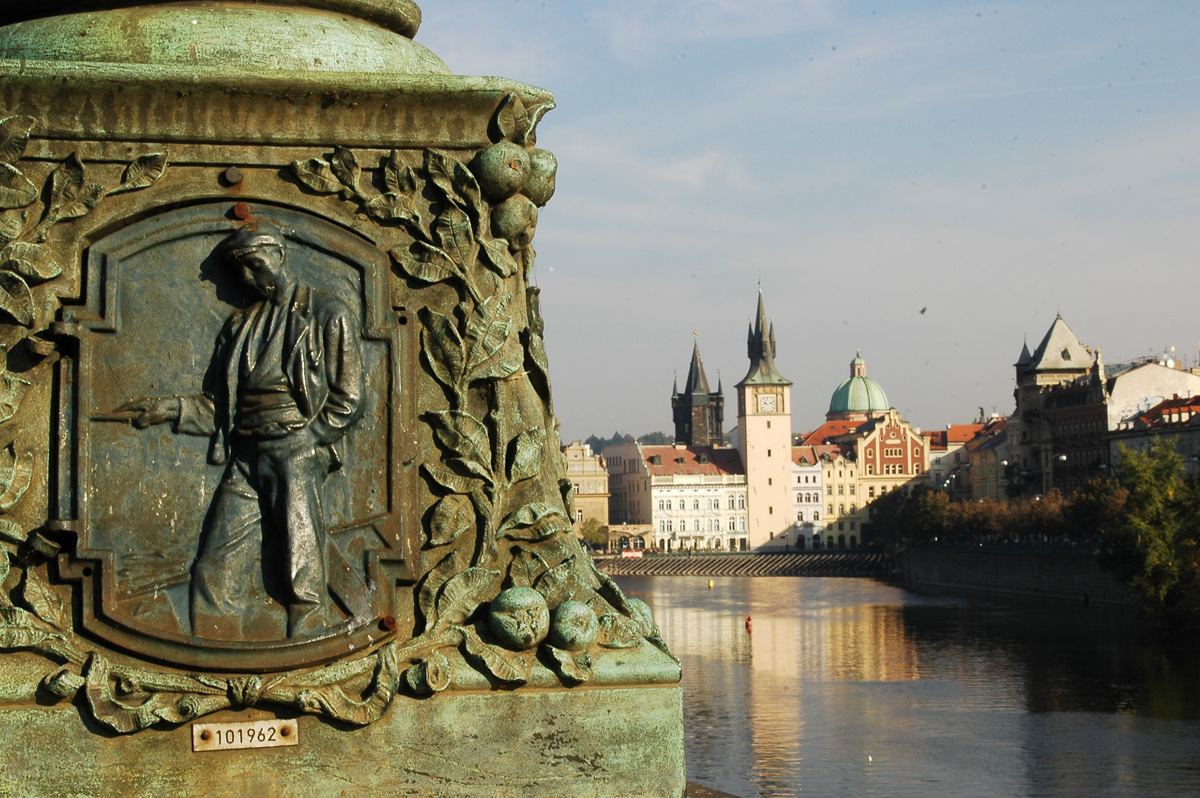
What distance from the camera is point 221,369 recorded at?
12.5ft

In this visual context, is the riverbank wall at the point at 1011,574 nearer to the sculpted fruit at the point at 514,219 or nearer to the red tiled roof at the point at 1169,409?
the red tiled roof at the point at 1169,409

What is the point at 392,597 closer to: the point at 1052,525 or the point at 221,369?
the point at 221,369

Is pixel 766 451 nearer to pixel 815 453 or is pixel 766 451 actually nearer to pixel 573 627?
pixel 815 453

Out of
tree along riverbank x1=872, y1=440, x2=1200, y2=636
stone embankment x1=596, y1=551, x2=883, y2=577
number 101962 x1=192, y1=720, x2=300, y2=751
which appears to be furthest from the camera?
stone embankment x1=596, y1=551, x2=883, y2=577

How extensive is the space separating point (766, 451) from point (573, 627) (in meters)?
117

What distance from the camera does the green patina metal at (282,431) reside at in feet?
12.2

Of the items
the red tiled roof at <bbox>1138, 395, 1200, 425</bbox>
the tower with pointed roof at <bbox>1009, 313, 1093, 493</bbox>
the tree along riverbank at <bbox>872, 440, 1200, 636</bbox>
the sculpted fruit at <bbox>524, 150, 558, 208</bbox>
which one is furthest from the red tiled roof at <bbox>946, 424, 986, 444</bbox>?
the sculpted fruit at <bbox>524, 150, 558, 208</bbox>

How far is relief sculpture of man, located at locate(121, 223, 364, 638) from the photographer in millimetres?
3744

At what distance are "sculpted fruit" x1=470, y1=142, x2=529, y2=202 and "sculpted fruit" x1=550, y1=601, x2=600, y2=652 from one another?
1113 mm

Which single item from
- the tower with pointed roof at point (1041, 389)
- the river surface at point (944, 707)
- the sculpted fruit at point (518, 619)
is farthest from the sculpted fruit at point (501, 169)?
the tower with pointed roof at point (1041, 389)

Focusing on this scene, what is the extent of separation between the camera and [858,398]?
5655 inches

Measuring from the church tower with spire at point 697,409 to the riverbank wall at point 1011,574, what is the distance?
61.7 metres

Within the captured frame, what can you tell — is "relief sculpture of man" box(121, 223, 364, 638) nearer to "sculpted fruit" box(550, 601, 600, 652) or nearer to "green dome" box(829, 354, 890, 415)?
"sculpted fruit" box(550, 601, 600, 652)

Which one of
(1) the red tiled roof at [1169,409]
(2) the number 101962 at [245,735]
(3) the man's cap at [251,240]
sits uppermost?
(1) the red tiled roof at [1169,409]
